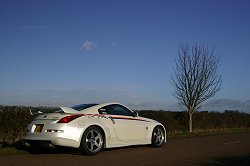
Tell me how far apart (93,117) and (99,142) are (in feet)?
2.20

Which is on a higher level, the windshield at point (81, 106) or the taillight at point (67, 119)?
the windshield at point (81, 106)

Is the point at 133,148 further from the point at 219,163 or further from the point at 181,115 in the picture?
the point at 181,115

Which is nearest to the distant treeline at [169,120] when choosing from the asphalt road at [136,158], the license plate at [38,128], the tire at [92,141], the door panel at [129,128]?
the asphalt road at [136,158]

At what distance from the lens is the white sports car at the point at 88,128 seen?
9.55 meters

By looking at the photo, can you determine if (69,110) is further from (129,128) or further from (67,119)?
(129,128)

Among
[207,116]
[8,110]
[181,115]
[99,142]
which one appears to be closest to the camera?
[99,142]

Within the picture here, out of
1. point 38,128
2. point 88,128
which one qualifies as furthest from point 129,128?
point 38,128

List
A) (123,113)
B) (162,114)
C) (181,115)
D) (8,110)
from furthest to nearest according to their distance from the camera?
(181,115) → (162,114) → (8,110) → (123,113)

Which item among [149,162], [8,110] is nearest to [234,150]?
[149,162]

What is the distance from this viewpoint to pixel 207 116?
27.7 m

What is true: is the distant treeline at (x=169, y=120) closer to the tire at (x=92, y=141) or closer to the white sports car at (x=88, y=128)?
the white sports car at (x=88, y=128)

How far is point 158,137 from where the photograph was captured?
12391 millimetres

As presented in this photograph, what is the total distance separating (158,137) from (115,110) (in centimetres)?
204

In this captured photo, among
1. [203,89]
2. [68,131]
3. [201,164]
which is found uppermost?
[203,89]
